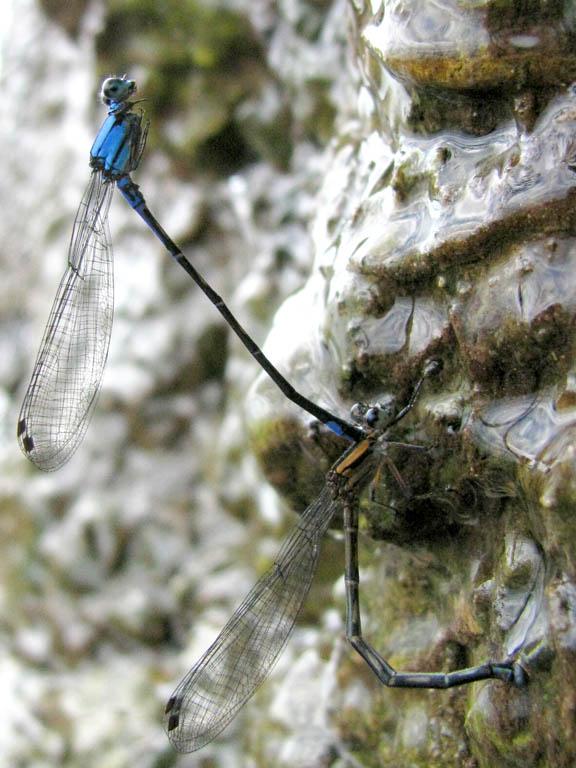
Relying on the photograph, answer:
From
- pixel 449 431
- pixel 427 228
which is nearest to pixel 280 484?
pixel 449 431

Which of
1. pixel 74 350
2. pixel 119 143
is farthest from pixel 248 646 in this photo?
pixel 119 143

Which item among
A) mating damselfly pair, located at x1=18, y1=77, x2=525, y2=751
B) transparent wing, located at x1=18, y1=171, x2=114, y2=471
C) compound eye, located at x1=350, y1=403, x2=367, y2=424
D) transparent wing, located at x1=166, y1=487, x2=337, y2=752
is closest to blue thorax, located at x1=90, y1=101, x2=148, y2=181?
mating damselfly pair, located at x1=18, y1=77, x2=525, y2=751

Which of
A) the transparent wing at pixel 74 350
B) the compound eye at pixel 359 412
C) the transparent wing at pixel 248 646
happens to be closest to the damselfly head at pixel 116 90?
the transparent wing at pixel 74 350

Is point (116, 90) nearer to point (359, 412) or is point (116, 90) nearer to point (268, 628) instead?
point (359, 412)

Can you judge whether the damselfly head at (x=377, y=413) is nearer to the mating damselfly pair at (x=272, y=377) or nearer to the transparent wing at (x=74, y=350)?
the mating damselfly pair at (x=272, y=377)

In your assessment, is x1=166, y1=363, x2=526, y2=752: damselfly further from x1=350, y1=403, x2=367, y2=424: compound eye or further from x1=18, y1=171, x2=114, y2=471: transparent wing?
x1=18, y1=171, x2=114, y2=471: transparent wing
